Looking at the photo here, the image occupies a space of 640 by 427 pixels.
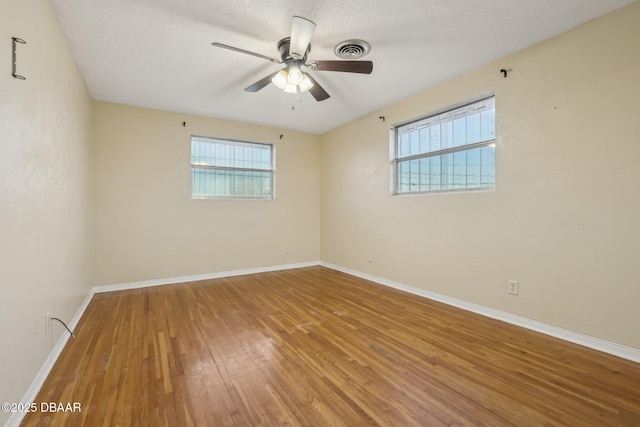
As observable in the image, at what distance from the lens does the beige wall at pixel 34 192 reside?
1379 millimetres

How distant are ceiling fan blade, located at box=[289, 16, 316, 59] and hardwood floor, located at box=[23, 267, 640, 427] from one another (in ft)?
7.73

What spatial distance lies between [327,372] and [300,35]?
237 cm

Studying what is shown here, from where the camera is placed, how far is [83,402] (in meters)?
1.59

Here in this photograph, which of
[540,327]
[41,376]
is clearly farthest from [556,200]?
[41,376]

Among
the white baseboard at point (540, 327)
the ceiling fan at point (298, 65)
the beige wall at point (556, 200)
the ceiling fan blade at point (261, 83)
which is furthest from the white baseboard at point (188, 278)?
the ceiling fan at point (298, 65)

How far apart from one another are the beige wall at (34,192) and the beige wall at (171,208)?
1.24 metres

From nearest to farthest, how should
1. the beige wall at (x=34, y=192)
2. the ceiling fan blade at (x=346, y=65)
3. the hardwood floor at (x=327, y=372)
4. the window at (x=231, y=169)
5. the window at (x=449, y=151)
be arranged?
1. the beige wall at (x=34, y=192)
2. the hardwood floor at (x=327, y=372)
3. the ceiling fan blade at (x=346, y=65)
4. the window at (x=449, y=151)
5. the window at (x=231, y=169)

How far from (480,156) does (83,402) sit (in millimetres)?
3841

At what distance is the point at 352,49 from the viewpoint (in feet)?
8.41

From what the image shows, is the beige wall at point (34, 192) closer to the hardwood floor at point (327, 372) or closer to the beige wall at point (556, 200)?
the hardwood floor at point (327, 372)

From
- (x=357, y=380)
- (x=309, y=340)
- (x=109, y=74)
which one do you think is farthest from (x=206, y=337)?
(x=109, y=74)

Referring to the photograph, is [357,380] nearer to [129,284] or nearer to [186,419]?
[186,419]

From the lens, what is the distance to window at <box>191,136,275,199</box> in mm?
4520

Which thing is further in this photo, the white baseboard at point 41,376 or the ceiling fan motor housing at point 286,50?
the ceiling fan motor housing at point 286,50
